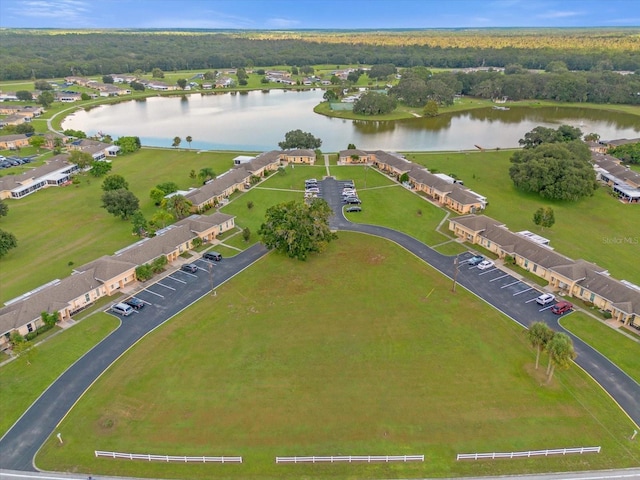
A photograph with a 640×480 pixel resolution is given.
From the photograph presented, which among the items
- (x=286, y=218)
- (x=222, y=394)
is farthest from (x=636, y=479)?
(x=286, y=218)

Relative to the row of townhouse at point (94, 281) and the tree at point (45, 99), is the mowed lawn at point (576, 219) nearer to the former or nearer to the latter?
the row of townhouse at point (94, 281)

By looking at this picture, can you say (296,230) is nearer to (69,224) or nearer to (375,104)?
(69,224)

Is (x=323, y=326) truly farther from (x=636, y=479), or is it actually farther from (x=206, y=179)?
(x=206, y=179)

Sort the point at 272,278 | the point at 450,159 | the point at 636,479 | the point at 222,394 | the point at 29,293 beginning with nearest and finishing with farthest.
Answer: the point at 636,479, the point at 222,394, the point at 29,293, the point at 272,278, the point at 450,159

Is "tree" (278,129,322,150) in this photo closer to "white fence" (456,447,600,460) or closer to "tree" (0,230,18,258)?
"tree" (0,230,18,258)

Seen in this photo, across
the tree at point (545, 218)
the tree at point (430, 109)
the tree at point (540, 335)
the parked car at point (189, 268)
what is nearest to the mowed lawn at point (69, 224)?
the parked car at point (189, 268)

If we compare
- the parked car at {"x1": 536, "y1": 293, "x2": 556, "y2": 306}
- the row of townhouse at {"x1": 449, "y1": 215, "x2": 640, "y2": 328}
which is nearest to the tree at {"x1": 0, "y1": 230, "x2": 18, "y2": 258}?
the row of townhouse at {"x1": 449, "y1": 215, "x2": 640, "y2": 328}
